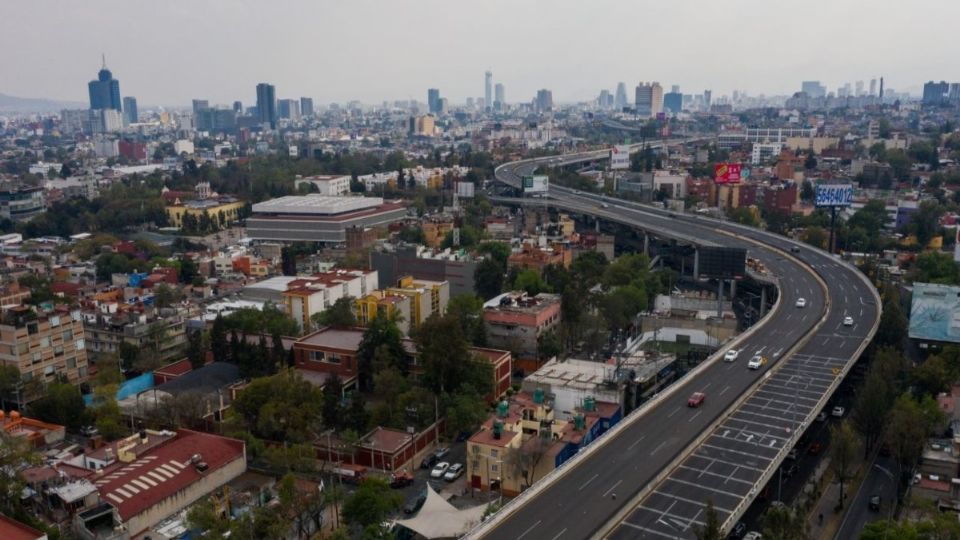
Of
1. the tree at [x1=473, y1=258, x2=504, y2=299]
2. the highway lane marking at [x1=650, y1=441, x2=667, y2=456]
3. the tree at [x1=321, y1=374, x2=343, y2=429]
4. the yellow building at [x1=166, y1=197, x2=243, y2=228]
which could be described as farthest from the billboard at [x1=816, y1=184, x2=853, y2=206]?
the yellow building at [x1=166, y1=197, x2=243, y2=228]

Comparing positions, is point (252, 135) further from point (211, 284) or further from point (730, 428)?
point (730, 428)

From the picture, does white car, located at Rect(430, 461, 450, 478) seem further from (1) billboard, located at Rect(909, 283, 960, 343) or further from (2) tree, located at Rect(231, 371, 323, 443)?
(1) billboard, located at Rect(909, 283, 960, 343)

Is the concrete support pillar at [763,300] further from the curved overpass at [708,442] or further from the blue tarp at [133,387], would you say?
the blue tarp at [133,387]

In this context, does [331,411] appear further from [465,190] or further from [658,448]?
[465,190]

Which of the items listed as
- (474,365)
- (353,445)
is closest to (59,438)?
(353,445)

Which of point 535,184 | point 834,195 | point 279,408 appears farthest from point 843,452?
point 535,184

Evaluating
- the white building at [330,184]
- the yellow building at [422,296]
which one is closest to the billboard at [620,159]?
the white building at [330,184]
